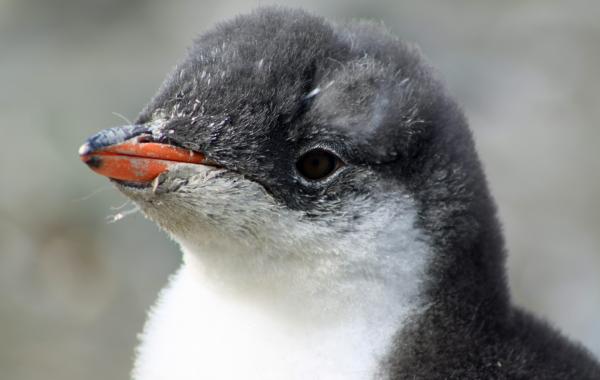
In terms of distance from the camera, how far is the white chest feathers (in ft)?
7.50

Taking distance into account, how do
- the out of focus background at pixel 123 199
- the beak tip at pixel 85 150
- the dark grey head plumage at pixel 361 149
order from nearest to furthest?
the beak tip at pixel 85 150 < the dark grey head plumage at pixel 361 149 < the out of focus background at pixel 123 199

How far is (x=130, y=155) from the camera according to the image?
7.33 feet

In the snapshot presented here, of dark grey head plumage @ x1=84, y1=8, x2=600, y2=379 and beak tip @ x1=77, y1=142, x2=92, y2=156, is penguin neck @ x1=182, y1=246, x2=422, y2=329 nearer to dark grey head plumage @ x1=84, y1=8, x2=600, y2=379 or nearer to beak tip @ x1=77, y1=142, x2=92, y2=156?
dark grey head plumage @ x1=84, y1=8, x2=600, y2=379

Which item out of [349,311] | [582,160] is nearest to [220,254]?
[349,311]

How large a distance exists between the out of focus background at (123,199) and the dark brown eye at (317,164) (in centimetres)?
204

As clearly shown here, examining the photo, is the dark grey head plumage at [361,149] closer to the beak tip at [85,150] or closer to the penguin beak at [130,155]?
the penguin beak at [130,155]

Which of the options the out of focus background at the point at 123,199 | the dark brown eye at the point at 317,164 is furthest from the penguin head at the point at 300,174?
the out of focus background at the point at 123,199

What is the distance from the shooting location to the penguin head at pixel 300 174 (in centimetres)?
229

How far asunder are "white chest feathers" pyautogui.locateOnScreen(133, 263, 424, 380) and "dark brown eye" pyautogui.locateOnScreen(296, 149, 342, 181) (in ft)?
1.11

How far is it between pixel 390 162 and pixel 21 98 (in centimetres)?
517

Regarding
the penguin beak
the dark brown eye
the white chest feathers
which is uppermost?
the dark brown eye

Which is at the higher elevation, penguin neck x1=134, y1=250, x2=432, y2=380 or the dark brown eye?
the dark brown eye

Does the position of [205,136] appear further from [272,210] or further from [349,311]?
[349,311]

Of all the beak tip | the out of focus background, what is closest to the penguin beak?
the beak tip
